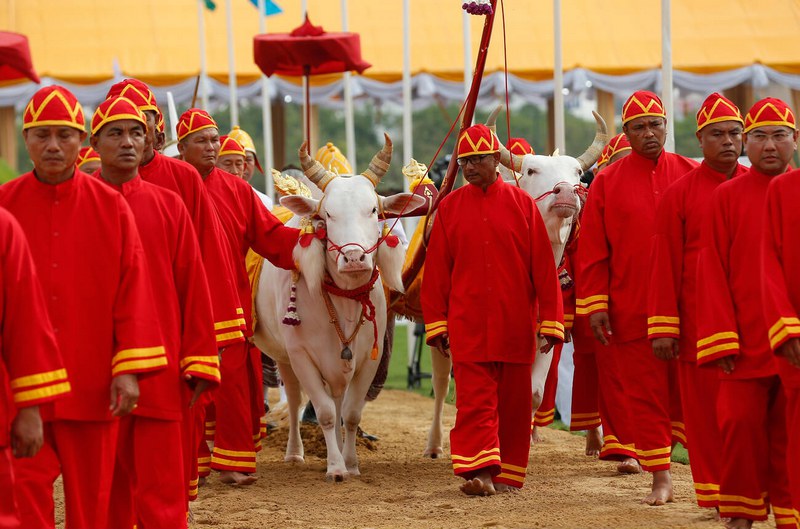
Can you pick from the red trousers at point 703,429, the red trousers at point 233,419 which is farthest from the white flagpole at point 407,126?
the red trousers at point 703,429

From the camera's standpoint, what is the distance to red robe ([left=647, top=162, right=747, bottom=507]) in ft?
23.8

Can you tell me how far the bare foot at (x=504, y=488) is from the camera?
853 cm

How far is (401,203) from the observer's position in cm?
931

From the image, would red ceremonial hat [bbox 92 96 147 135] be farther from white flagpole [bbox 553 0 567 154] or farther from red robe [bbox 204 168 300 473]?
white flagpole [bbox 553 0 567 154]

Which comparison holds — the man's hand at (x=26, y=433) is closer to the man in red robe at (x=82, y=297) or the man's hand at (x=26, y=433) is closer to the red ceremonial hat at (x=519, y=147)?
the man in red robe at (x=82, y=297)

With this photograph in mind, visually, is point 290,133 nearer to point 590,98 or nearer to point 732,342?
point 590,98

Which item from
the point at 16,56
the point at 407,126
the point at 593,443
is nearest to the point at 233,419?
the point at 593,443

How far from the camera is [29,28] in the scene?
26.7 m

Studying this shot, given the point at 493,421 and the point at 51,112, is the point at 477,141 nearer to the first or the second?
the point at 493,421

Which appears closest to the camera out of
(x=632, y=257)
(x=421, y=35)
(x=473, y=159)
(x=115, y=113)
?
(x=115, y=113)

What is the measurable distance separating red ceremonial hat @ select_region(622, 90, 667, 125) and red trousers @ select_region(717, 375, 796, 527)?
87.1 inches

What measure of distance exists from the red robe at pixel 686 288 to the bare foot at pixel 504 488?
1.55m

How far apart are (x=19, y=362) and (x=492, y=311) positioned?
381 centimetres

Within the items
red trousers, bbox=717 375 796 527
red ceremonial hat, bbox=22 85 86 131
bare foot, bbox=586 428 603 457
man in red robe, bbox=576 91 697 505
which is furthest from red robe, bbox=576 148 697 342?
red ceremonial hat, bbox=22 85 86 131
